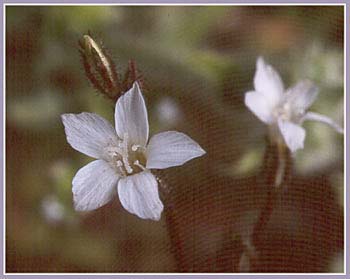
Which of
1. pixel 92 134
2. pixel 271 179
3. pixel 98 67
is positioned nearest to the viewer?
pixel 98 67

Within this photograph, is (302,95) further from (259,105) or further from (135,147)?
(135,147)

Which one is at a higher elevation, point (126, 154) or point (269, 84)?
point (269, 84)

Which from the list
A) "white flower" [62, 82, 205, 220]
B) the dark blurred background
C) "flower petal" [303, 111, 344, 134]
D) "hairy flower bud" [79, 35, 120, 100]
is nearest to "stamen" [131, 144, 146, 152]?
"white flower" [62, 82, 205, 220]

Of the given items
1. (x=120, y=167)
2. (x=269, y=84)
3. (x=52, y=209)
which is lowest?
(x=52, y=209)

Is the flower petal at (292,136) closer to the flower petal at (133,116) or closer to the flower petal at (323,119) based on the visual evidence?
the flower petal at (323,119)

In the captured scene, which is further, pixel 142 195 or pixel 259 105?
pixel 259 105

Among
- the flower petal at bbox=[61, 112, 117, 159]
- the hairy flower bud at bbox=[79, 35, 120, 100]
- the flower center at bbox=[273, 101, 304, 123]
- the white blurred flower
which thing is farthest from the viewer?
the white blurred flower

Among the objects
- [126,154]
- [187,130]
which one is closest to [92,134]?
[126,154]

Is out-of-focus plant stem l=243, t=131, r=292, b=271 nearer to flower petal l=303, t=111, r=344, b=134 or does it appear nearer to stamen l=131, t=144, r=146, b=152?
flower petal l=303, t=111, r=344, b=134
